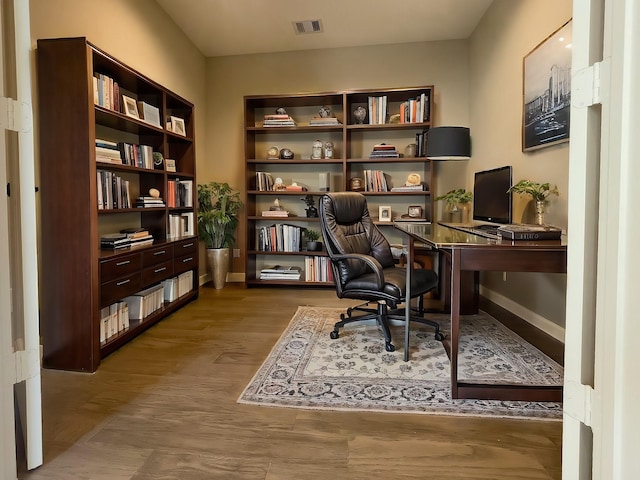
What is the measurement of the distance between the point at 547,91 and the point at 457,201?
1323mm

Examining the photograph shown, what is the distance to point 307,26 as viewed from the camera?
159 inches

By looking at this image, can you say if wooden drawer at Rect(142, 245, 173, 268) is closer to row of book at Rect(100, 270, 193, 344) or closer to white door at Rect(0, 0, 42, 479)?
row of book at Rect(100, 270, 193, 344)

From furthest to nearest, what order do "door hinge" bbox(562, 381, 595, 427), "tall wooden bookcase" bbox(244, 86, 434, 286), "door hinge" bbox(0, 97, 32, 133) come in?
"tall wooden bookcase" bbox(244, 86, 434, 286) → "door hinge" bbox(0, 97, 32, 133) → "door hinge" bbox(562, 381, 595, 427)

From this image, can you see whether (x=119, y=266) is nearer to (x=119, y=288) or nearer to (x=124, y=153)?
(x=119, y=288)

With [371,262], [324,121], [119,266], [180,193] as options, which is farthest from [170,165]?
[371,262]

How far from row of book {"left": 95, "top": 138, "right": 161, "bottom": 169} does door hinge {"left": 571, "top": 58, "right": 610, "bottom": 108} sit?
8.19 feet

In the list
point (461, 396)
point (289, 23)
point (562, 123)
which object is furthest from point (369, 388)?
point (289, 23)

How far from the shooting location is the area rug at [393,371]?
1.91 meters

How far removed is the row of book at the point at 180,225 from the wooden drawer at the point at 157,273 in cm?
37

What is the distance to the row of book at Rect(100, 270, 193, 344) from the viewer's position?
2.57m

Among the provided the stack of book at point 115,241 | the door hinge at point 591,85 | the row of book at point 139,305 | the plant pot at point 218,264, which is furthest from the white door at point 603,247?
the plant pot at point 218,264

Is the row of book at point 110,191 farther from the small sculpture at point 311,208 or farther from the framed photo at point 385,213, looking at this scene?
the framed photo at point 385,213

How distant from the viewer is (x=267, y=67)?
473 centimetres

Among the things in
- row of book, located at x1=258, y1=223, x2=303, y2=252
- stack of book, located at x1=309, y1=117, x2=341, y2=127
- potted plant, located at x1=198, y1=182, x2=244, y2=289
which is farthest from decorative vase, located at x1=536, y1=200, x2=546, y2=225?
potted plant, located at x1=198, y1=182, x2=244, y2=289
